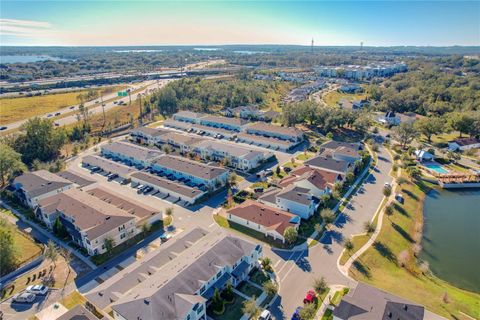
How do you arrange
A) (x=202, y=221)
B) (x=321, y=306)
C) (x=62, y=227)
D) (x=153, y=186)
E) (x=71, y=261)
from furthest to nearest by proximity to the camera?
(x=153, y=186), (x=202, y=221), (x=62, y=227), (x=71, y=261), (x=321, y=306)

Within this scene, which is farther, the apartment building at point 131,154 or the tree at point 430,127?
the tree at point 430,127

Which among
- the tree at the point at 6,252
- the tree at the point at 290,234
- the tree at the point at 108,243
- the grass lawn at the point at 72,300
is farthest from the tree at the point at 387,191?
the tree at the point at 6,252

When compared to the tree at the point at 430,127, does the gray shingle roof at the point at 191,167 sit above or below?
below

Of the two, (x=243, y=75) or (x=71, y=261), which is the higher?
(x=243, y=75)

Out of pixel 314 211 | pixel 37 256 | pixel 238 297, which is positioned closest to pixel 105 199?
pixel 37 256

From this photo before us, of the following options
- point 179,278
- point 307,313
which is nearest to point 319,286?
point 307,313

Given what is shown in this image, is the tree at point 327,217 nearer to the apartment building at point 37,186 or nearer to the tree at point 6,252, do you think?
the tree at point 6,252

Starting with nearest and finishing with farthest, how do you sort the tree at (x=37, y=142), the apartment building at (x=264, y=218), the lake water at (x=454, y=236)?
the lake water at (x=454, y=236)
the apartment building at (x=264, y=218)
the tree at (x=37, y=142)

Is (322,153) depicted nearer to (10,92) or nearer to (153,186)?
(153,186)
